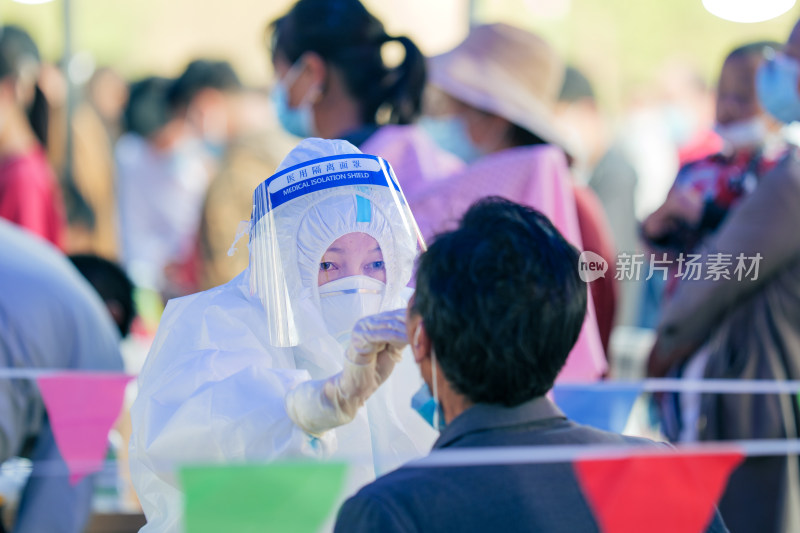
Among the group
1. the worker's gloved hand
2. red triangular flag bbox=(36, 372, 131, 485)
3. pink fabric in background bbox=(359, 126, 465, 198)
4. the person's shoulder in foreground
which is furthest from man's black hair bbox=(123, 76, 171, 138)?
the person's shoulder in foreground

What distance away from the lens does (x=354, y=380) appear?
1352mm

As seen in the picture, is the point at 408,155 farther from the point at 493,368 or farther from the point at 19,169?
the point at 19,169

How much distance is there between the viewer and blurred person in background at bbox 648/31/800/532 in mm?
2410

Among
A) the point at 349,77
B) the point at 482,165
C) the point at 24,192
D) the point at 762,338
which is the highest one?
the point at 349,77

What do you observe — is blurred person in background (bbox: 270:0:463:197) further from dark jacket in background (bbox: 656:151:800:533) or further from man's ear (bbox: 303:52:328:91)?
dark jacket in background (bbox: 656:151:800:533)

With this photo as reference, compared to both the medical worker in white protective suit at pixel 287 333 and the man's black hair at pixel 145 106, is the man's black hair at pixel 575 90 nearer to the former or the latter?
the man's black hair at pixel 145 106

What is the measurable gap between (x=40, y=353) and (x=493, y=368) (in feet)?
4.71

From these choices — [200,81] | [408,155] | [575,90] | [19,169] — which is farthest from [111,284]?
[575,90]

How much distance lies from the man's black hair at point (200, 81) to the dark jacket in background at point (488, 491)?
14.2 ft

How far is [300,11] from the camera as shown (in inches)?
99.3

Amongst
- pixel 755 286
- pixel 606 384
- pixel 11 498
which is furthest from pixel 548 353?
pixel 11 498

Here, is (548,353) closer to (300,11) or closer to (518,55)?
(300,11)

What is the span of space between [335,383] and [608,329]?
1.63 m

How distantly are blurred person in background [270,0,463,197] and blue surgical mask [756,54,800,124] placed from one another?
93cm
